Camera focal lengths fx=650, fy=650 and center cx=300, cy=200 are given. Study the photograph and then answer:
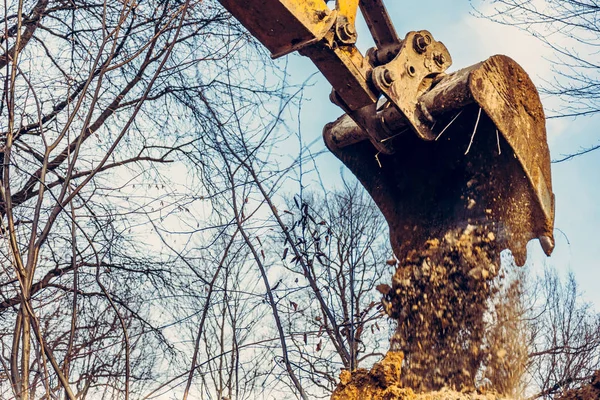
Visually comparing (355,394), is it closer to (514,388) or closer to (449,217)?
(514,388)

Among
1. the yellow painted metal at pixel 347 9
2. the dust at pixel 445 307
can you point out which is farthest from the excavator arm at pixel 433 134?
the dust at pixel 445 307

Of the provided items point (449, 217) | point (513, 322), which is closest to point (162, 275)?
point (449, 217)

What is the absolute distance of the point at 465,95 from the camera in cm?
343

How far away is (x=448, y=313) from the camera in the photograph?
348 cm

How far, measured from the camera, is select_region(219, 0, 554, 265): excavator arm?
333 centimetres

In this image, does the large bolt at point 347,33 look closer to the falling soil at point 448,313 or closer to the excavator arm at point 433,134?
the excavator arm at point 433,134

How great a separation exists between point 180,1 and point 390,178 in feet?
6.11

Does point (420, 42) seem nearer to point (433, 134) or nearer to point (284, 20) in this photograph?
point (433, 134)

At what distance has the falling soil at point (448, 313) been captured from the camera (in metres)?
3.35

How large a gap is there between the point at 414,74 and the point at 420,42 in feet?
0.86

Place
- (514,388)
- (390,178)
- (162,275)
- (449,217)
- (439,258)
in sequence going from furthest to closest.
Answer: (162,275) < (390,178) < (449,217) < (439,258) < (514,388)

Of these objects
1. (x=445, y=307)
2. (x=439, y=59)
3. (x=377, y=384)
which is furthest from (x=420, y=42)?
(x=377, y=384)

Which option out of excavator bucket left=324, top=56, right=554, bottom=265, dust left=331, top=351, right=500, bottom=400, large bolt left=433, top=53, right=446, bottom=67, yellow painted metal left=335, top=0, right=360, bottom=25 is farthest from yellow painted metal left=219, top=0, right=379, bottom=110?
dust left=331, top=351, right=500, bottom=400

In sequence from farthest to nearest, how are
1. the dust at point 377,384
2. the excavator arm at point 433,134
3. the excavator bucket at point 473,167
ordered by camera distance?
the excavator bucket at point 473,167, the excavator arm at point 433,134, the dust at point 377,384
